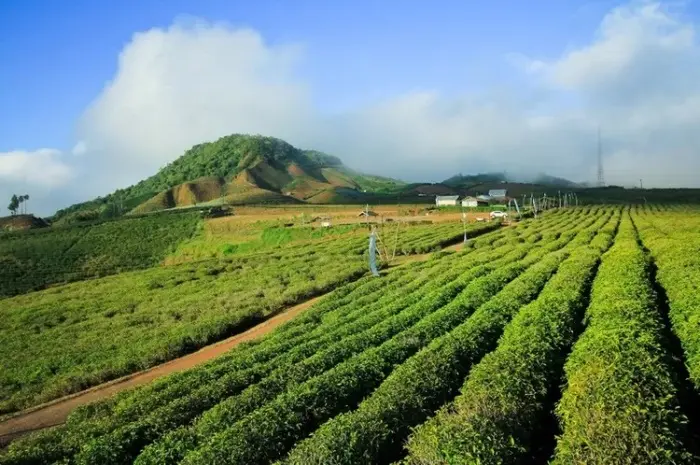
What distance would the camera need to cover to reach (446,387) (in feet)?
41.9

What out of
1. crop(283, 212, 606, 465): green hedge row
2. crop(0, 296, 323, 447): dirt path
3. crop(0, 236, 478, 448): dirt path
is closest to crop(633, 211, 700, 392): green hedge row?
crop(283, 212, 606, 465): green hedge row

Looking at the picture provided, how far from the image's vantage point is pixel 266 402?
13672 millimetres

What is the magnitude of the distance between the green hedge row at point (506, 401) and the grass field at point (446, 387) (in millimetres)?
40

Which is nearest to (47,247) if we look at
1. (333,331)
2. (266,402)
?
(333,331)

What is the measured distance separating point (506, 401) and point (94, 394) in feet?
56.4

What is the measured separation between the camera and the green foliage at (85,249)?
234 ft

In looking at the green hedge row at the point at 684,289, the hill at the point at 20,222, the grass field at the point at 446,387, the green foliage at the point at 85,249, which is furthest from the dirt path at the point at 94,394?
the hill at the point at 20,222

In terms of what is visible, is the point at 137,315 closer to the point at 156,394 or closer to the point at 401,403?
the point at 156,394

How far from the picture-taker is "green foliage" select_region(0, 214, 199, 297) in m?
71.4

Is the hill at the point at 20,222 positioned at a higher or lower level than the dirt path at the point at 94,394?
higher

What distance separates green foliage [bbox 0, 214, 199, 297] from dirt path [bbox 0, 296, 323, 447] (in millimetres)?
46304

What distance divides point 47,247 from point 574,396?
298 feet

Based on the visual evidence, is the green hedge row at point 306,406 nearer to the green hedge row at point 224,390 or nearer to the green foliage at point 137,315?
the green hedge row at point 224,390

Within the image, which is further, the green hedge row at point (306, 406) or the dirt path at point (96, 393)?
the dirt path at point (96, 393)
